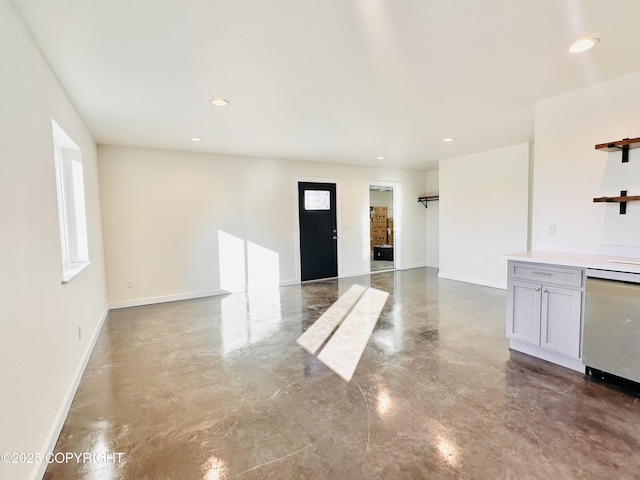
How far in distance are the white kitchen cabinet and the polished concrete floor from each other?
16 centimetres

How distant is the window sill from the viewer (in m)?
2.41

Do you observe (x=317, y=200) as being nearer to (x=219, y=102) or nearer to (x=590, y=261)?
(x=219, y=102)

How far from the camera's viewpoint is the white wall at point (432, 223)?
774 cm

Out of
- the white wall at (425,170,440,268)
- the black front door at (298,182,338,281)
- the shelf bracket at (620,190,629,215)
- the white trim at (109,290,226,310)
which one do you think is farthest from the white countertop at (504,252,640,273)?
the white wall at (425,170,440,268)

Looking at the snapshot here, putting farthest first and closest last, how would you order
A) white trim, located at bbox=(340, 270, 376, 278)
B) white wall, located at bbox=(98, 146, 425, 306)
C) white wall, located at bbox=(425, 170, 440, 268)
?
white wall, located at bbox=(425, 170, 440, 268), white trim, located at bbox=(340, 270, 376, 278), white wall, located at bbox=(98, 146, 425, 306)

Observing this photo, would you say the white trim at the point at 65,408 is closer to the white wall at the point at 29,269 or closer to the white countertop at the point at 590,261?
the white wall at the point at 29,269

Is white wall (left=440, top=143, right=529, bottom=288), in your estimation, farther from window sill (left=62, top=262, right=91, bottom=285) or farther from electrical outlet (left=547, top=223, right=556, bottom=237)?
window sill (left=62, top=262, right=91, bottom=285)

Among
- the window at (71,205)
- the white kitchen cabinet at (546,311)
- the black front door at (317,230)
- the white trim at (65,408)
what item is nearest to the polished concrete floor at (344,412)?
the white trim at (65,408)

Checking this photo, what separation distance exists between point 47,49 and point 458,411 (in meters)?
3.61

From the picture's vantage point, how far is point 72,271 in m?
2.79

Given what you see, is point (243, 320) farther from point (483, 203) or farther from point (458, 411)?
point (483, 203)

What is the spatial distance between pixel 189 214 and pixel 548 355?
505 centimetres

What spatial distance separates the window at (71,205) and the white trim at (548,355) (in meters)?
4.16

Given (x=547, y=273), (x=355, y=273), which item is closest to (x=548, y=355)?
(x=547, y=273)
